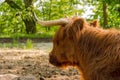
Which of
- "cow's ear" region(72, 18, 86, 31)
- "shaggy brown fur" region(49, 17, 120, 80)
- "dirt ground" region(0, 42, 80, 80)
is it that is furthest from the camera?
"dirt ground" region(0, 42, 80, 80)

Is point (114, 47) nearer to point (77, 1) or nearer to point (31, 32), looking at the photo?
point (31, 32)

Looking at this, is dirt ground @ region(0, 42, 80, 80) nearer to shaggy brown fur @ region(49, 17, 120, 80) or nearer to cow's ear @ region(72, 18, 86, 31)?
shaggy brown fur @ region(49, 17, 120, 80)

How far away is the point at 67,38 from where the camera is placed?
518cm

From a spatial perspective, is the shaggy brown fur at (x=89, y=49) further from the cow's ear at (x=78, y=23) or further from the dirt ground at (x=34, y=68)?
the dirt ground at (x=34, y=68)

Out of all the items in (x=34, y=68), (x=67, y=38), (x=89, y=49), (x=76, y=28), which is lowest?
(x=34, y=68)

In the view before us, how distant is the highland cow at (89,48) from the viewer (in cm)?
471

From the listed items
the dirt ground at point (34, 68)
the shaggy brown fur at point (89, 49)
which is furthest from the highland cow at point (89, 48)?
the dirt ground at point (34, 68)

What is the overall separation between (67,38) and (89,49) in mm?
328

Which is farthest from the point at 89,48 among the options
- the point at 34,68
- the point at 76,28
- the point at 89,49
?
the point at 34,68

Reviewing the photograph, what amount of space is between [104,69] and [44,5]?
3606cm

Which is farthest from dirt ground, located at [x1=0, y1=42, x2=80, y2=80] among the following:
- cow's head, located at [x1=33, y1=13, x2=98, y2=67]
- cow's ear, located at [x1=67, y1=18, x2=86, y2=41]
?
cow's ear, located at [x1=67, y1=18, x2=86, y2=41]

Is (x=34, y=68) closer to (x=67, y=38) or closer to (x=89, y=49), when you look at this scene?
(x=67, y=38)

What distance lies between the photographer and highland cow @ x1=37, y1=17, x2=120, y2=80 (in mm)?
4707

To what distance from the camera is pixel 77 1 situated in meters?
38.8
